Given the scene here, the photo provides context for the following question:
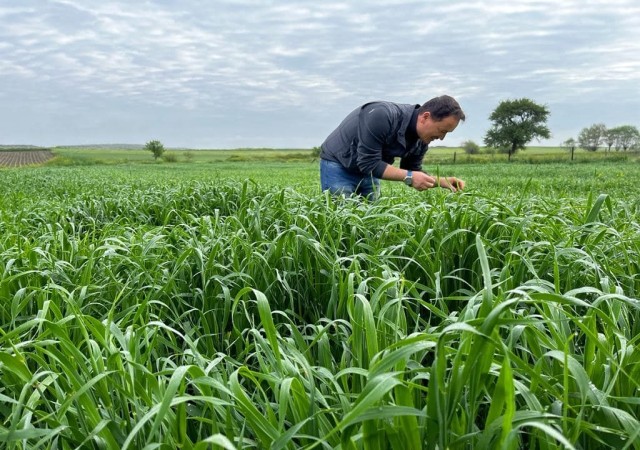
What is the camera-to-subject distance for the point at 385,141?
13.8ft

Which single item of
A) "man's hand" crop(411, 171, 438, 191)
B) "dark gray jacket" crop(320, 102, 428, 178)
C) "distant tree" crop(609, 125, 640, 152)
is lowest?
"man's hand" crop(411, 171, 438, 191)

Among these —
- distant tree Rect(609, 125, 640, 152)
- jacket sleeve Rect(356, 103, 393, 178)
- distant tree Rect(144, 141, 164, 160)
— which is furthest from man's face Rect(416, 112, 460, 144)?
distant tree Rect(609, 125, 640, 152)

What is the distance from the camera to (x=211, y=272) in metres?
2.16

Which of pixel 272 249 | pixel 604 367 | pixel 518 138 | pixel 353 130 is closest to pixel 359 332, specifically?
pixel 604 367

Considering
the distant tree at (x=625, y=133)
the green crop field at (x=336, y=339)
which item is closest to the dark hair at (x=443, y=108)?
the green crop field at (x=336, y=339)

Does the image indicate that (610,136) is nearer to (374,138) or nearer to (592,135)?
(592,135)

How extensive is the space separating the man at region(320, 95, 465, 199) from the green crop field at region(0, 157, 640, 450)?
98 centimetres

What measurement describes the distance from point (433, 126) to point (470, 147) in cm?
6569

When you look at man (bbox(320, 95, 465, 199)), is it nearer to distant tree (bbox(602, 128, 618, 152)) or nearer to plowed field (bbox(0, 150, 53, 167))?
plowed field (bbox(0, 150, 53, 167))

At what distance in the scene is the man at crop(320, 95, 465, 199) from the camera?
3.90 meters

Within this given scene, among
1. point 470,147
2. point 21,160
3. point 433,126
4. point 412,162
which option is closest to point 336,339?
point 433,126

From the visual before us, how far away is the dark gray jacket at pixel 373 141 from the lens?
4.07 meters

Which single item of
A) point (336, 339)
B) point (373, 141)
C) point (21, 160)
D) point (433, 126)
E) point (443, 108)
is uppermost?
point (21, 160)

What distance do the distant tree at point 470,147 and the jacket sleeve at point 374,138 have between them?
63.6 meters
